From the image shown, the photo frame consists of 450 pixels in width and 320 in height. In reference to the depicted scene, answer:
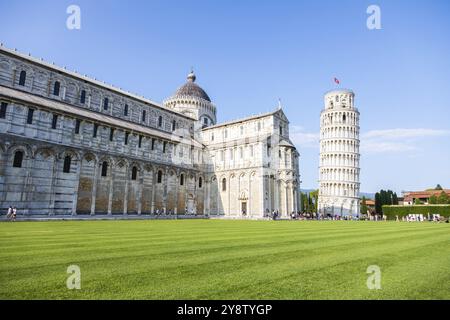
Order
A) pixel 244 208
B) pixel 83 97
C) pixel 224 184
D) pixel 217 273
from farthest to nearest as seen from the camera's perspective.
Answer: pixel 224 184 → pixel 244 208 → pixel 83 97 → pixel 217 273

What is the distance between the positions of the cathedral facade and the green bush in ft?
67.0

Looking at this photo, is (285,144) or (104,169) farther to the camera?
(285,144)

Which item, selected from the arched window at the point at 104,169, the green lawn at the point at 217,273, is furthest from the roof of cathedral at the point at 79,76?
the green lawn at the point at 217,273

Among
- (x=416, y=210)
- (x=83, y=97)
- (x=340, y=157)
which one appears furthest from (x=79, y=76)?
(x=340, y=157)

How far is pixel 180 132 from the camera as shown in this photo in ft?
180

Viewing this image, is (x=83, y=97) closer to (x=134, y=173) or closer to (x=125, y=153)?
(x=125, y=153)

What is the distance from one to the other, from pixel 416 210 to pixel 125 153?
167 ft

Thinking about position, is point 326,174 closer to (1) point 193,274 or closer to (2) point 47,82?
(2) point 47,82

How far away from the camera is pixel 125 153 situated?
40000mm

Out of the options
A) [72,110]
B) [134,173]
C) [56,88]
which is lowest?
→ [134,173]

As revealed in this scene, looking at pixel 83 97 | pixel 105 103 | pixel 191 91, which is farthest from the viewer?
pixel 191 91

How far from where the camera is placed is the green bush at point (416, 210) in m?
50.4
